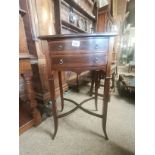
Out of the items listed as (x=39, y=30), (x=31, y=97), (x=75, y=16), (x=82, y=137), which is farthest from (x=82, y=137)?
(x=75, y=16)

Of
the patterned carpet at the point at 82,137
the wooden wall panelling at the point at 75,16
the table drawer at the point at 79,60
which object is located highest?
the wooden wall panelling at the point at 75,16

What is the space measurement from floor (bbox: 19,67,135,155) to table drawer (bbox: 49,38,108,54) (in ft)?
2.67

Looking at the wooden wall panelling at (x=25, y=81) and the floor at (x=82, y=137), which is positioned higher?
the wooden wall panelling at (x=25, y=81)

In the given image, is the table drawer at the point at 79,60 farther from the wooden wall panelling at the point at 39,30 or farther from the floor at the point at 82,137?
the floor at the point at 82,137

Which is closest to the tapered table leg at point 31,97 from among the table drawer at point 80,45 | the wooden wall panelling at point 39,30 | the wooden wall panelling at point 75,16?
the wooden wall panelling at point 39,30

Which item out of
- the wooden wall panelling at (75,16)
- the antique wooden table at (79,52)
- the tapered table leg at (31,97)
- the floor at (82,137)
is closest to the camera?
the antique wooden table at (79,52)

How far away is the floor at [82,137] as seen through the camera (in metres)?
0.96

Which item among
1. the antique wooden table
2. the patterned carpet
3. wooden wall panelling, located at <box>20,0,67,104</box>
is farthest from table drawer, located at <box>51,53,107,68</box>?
the patterned carpet

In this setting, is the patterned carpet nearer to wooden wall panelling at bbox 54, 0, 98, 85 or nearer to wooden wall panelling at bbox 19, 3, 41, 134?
wooden wall panelling at bbox 19, 3, 41, 134

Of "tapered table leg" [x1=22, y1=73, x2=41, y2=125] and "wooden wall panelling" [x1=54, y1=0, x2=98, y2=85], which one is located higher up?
"wooden wall panelling" [x1=54, y1=0, x2=98, y2=85]

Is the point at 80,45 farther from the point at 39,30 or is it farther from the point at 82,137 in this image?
the point at 82,137

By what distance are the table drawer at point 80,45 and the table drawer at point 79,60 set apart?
39mm

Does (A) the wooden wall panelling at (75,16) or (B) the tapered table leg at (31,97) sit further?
(A) the wooden wall panelling at (75,16)

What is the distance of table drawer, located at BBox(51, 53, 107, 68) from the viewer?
2.94 ft
